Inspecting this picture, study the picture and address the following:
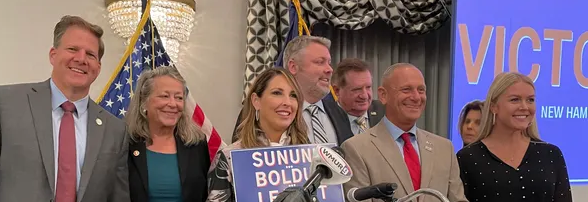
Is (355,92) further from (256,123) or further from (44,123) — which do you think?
(44,123)

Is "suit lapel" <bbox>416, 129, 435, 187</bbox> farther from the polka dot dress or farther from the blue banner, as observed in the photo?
the blue banner

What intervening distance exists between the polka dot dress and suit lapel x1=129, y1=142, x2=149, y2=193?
1129 mm

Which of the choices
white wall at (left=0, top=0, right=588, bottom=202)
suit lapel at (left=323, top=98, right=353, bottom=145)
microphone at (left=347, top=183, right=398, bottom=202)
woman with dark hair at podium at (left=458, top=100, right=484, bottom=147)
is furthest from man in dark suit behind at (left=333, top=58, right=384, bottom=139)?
microphone at (left=347, top=183, right=398, bottom=202)

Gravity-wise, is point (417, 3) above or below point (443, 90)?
above

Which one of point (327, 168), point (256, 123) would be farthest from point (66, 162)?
point (327, 168)

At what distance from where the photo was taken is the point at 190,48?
140 inches

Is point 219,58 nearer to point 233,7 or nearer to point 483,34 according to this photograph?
point 233,7

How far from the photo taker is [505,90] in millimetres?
2137

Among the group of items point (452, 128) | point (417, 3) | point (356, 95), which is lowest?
point (452, 128)

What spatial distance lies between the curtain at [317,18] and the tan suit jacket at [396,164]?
5.14ft

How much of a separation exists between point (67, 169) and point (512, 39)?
2.87 metres

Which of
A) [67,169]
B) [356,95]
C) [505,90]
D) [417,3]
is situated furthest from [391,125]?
[417,3]

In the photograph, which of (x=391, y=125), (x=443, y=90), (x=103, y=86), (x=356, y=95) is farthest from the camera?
(x=443, y=90)

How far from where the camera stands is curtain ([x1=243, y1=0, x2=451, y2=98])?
3451 mm
